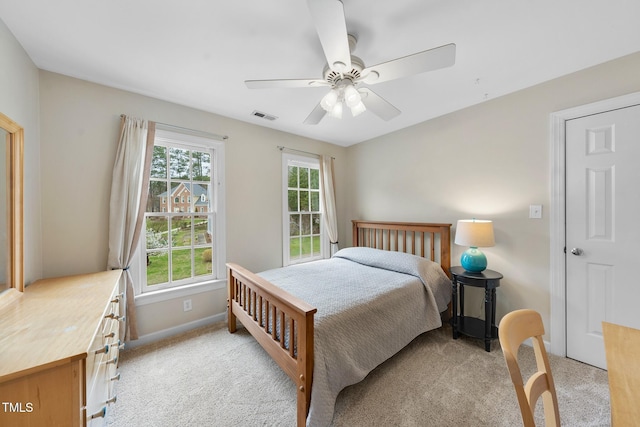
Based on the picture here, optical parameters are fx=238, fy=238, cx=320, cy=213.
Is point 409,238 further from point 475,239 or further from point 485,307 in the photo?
point 485,307

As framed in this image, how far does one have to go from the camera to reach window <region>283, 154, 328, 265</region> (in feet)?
11.2

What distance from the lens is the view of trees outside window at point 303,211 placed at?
3572 millimetres

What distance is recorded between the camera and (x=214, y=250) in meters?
2.87

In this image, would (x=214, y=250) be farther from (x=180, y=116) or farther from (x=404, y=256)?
(x=404, y=256)

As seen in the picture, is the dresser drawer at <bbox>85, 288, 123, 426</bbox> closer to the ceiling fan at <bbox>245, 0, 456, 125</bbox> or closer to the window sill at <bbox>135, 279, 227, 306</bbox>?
the window sill at <bbox>135, 279, 227, 306</bbox>

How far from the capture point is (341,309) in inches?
68.1

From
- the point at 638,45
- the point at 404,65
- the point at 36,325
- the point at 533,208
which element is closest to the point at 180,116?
the point at 36,325

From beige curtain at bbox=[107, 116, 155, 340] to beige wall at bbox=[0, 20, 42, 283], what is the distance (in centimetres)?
44

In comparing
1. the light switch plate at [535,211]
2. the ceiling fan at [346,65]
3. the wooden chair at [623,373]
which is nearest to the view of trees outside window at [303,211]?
the ceiling fan at [346,65]

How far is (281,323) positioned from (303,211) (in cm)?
216

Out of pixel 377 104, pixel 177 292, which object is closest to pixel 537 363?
pixel 377 104

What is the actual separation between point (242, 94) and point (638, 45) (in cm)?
313

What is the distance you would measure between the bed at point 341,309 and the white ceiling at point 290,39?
1.67 meters

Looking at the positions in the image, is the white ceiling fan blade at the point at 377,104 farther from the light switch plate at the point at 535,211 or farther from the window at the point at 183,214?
the window at the point at 183,214
